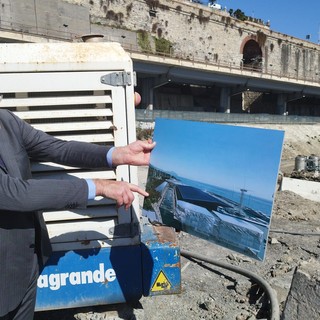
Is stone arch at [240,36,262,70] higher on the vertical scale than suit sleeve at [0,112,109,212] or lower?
higher

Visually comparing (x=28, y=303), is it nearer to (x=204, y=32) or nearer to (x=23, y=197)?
(x=23, y=197)

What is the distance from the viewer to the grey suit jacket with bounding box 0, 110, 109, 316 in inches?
75.0

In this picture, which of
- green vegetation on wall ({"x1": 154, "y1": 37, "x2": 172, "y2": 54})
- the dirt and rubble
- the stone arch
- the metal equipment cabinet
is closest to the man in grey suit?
the metal equipment cabinet

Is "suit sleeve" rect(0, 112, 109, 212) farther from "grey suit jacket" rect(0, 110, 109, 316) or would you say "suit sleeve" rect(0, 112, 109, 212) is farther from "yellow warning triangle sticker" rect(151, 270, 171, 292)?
"yellow warning triangle sticker" rect(151, 270, 171, 292)

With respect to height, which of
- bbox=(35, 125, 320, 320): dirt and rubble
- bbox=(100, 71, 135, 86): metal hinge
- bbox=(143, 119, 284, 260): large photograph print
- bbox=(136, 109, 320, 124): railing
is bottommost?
bbox=(35, 125, 320, 320): dirt and rubble

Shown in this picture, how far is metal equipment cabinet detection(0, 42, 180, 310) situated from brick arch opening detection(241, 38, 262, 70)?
44917 millimetres

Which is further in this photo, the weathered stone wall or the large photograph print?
the weathered stone wall

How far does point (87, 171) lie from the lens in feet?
9.25

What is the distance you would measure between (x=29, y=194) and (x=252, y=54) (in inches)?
1880

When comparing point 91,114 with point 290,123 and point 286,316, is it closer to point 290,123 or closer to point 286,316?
point 286,316

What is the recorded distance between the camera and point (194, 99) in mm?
39156

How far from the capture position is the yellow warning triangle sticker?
3039 mm

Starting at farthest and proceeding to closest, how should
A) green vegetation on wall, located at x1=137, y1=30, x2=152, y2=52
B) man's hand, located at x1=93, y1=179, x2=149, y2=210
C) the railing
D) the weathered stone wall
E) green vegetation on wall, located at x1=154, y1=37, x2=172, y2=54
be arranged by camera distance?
green vegetation on wall, located at x1=154, y1=37, x2=172, y2=54 < green vegetation on wall, located at x1=137, y1=30, x2=152, y2=52 < the weathered stone wall < the railing < man's hand, located at x1=93, y1=179, x2=149, y2=210

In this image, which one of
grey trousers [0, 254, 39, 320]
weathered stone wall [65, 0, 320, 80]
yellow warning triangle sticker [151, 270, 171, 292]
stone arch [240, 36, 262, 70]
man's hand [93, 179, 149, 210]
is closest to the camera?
man's hand [93, 179, 149, 210]
